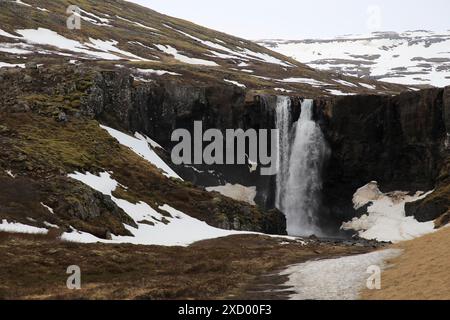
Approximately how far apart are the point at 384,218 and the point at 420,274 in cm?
6207

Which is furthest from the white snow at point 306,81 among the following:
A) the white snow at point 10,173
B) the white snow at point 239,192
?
the white snow at point 10,173

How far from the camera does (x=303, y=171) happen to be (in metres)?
94.7

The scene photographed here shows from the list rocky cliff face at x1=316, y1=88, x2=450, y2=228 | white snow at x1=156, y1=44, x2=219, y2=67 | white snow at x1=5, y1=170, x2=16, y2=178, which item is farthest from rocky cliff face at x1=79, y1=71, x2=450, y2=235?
white snow at x1=156, y1=44, x2=219, y2=67

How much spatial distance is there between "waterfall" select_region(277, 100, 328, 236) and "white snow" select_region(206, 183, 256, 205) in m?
4.82

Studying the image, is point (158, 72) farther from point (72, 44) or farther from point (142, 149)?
point (142, 149)

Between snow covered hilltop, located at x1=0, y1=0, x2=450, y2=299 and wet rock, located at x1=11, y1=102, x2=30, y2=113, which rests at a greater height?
wet rock, located at x1=11, y1=102, x2=30, y2=113

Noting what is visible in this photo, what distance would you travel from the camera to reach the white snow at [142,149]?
7644 centimetres

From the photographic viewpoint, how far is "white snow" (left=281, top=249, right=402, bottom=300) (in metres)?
26.0

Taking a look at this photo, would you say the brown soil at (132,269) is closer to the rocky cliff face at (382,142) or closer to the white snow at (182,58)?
the rocky cliff face at (382,142)

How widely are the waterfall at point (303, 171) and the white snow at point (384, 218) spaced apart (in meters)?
7.15

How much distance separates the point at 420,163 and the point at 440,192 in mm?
10906

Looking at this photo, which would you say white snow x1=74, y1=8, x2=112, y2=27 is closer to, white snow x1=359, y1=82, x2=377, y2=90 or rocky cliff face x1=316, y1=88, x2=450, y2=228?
white snow x1=359, y1=82, x2=377, y2=90

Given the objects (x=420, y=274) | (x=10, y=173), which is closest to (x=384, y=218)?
Answer: (x=10, y=173)
